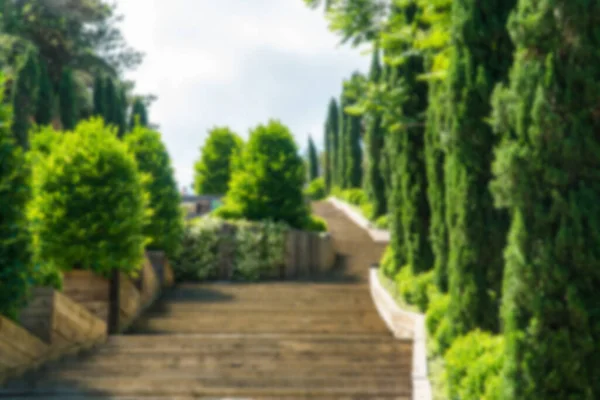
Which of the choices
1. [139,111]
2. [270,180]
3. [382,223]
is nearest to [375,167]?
[382,223]

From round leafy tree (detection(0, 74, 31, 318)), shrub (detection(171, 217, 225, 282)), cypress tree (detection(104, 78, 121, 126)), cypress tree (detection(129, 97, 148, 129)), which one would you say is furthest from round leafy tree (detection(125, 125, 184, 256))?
cypress tree (detection(129, 97, 148, 129))

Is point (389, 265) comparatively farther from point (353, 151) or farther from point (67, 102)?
point (353, 151)

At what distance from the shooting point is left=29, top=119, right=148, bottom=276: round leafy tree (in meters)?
10.3

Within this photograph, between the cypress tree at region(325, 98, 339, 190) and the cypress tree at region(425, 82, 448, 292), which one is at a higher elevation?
the cypress tree at region(325, 98, 339, 190)

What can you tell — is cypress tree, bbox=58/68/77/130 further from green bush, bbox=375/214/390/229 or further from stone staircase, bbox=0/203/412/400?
stone staircase, bbox=0/203/412/400

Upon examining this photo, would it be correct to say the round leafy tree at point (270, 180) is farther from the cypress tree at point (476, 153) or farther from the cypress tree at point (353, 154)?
the cypress tree at point (353, 154)

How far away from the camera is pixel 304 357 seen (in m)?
8.65

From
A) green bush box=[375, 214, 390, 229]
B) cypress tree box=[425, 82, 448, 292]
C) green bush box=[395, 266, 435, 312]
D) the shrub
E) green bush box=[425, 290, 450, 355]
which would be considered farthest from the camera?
green bush box=[375, 214, 390, 229]

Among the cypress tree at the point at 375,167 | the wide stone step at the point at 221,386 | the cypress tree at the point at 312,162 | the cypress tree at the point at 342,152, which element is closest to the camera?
the wide stone step at the point at 221,386

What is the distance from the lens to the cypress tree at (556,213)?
5141mm

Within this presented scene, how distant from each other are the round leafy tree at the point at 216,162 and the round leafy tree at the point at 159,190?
83.2 ft

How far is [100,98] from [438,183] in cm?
3029

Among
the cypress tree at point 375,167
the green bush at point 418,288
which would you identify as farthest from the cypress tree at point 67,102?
the green bush at point 418,288

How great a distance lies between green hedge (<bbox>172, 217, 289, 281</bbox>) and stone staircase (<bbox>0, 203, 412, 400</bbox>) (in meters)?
3.74
